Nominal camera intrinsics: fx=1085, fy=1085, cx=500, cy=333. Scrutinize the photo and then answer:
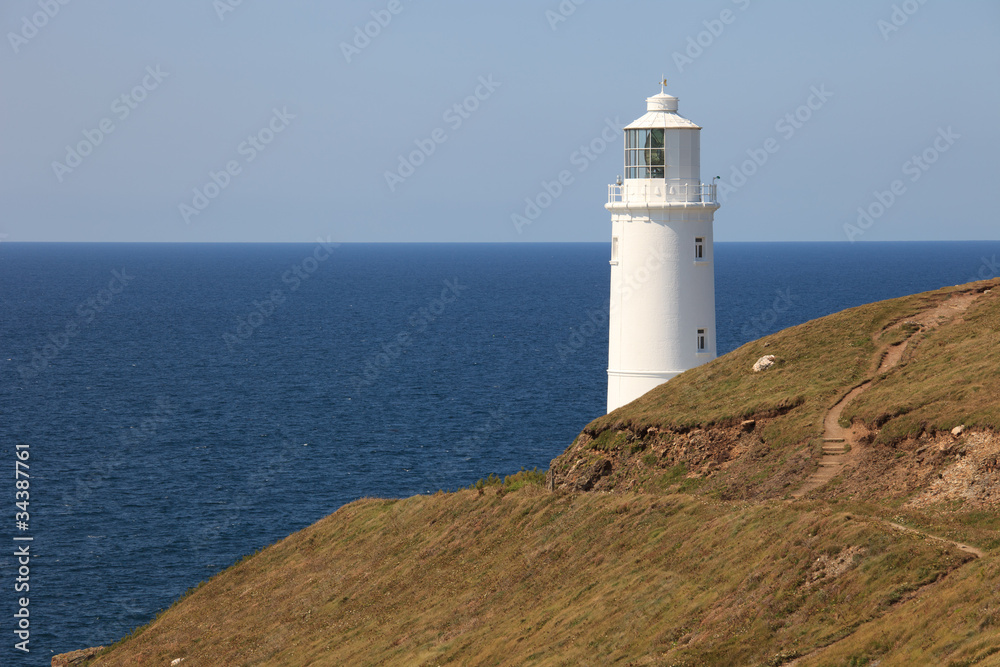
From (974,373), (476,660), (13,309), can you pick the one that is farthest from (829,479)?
(13,309)

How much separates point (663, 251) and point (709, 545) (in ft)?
66.3

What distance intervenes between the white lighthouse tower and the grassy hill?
9.84 feet

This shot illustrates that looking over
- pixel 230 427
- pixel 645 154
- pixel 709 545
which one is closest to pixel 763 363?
pixel 645 154

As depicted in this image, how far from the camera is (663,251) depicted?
145ft

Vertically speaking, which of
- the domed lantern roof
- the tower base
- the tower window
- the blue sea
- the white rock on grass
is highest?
Answer: the domed lantern roof

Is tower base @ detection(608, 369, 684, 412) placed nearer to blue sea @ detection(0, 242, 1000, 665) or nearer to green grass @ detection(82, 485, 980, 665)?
green grass @ detection(82, 485, 980, 665)

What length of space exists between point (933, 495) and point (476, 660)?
Result: 11705 millimetres

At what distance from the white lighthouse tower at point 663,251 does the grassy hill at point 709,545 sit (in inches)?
118

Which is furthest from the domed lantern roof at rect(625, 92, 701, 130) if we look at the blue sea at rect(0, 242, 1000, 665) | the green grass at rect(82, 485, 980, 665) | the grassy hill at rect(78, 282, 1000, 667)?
the blue sea at rect(0, 242, 1000, 665)

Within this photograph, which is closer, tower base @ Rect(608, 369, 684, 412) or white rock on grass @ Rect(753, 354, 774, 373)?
white rock on grass @ Rect(753, 354, 774, 373)

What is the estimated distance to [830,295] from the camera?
590 feet

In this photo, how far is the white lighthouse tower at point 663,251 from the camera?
44.2 metres

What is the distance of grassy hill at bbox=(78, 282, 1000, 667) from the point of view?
20938mm

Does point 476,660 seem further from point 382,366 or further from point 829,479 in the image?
point 382,366
